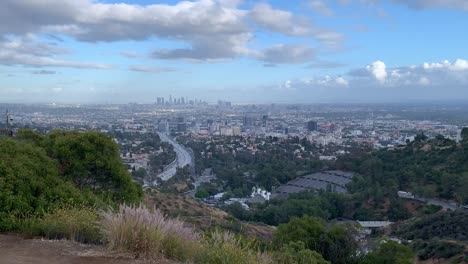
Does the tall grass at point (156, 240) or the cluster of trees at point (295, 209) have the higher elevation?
the tall grass at point (156, 240)

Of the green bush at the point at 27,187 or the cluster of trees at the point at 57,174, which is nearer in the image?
the green bush at the point at 27,187

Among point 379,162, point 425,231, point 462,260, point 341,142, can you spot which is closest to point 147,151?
point 379,162

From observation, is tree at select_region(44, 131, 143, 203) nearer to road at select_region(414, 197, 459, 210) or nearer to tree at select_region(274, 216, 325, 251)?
tree at select_region(274, 216, 325, 251)

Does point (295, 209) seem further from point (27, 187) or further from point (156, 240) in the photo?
point (156, 240)

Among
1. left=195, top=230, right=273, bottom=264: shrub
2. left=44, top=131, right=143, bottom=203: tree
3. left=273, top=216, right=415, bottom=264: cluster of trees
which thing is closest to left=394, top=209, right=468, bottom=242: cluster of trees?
left=273, top=216, right=415, bottom=264: cluster of trees

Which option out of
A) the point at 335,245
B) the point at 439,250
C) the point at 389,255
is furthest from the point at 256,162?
the point at 335,245

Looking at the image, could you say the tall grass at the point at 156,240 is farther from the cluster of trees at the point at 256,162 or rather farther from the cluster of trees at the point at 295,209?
the cluster of trees at the point at 256,162

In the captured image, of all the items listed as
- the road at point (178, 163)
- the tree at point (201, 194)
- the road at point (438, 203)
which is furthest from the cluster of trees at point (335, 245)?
the road at point (178, 163)
